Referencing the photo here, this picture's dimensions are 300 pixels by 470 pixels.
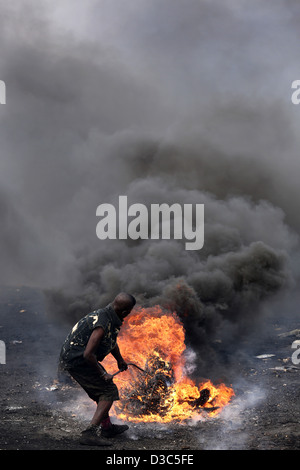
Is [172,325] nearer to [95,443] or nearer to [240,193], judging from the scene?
[95,443]

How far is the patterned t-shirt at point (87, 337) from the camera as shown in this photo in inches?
212

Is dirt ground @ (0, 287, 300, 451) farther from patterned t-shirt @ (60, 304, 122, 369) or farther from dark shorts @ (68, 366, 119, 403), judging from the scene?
patterned t-shirt @ (60, 304, 122, 369)

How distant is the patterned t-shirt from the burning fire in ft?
5.05

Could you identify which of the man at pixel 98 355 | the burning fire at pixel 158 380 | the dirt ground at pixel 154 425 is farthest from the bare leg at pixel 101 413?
the burning fire at pixel 158 380

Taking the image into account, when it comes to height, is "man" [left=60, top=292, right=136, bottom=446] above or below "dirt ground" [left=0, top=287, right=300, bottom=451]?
above

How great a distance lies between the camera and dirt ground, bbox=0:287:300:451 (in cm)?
523

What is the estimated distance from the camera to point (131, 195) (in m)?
14.8

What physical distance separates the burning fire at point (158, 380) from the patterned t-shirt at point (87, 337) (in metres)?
1.54

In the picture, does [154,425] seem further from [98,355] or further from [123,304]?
[123,304]

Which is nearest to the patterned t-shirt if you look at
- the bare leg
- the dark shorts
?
the dark shorts

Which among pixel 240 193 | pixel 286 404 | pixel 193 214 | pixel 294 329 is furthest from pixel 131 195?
pixel 286 404

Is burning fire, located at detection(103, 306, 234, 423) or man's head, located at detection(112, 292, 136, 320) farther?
burning fire, located at detection(103, 306, 234, 423)

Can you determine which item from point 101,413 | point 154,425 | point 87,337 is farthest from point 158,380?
point 87,337

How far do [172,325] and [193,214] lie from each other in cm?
613
